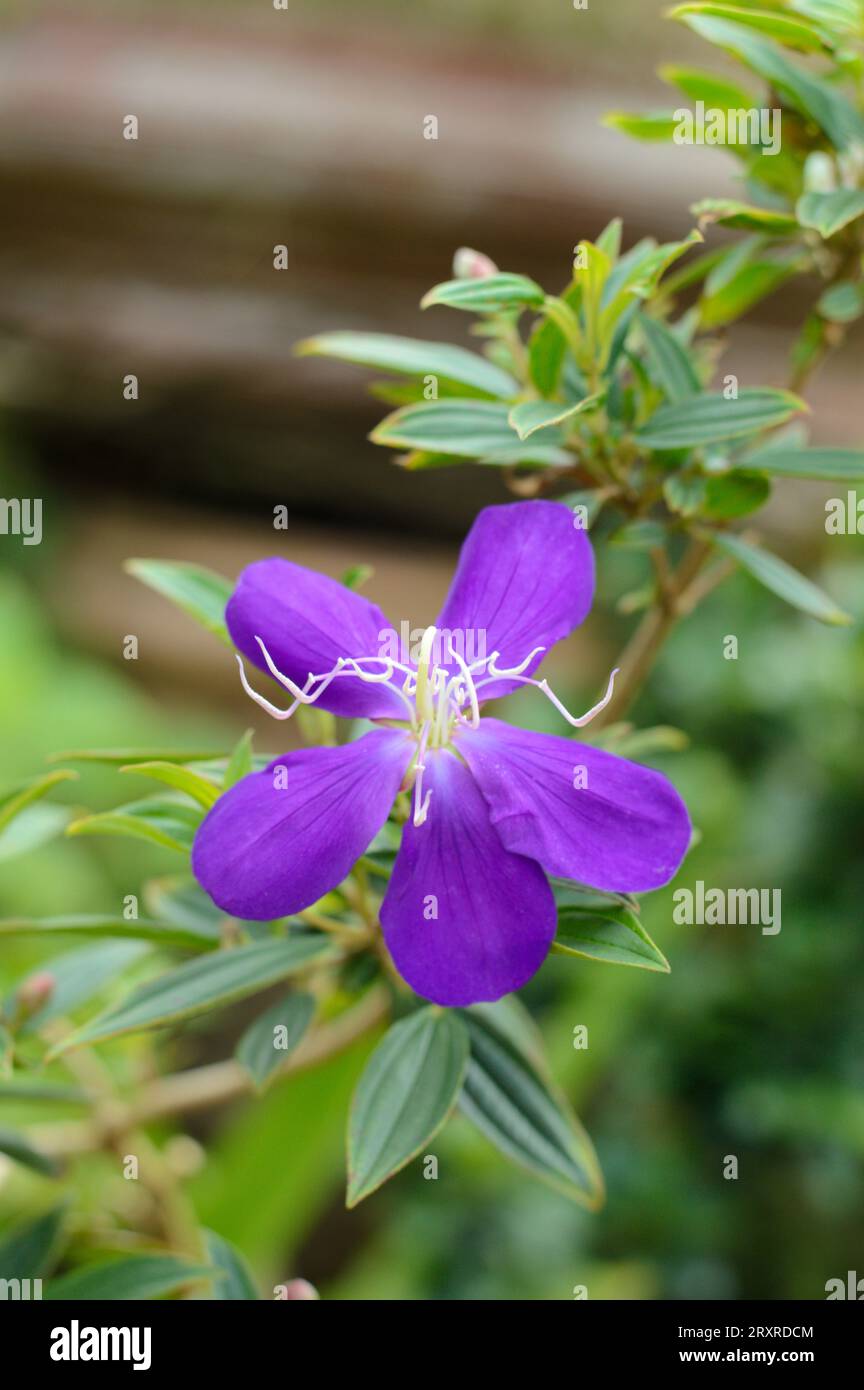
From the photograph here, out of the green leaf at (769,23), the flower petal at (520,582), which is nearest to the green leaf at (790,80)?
the green leaf at (769,23)

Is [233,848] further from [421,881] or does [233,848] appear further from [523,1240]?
[523,1240]

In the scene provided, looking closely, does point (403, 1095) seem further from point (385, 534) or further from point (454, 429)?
point (385, 534)

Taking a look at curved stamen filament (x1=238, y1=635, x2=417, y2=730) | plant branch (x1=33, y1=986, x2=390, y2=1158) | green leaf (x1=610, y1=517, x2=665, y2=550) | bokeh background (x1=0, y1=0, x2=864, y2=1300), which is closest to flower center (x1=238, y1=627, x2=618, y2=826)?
curved stamen filament (x1=238, y1=635, x2=417, y2=730)

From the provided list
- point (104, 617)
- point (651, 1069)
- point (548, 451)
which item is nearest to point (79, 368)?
point (104, 617)

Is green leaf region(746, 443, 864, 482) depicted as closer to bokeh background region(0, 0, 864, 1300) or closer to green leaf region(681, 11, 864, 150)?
green leaf region(681, 11, 864, 150)

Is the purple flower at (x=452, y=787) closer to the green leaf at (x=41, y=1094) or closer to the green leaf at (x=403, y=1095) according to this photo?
the green leaf at (x=403, y=1095)

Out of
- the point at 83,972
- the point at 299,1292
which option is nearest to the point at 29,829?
the point at 83,972
